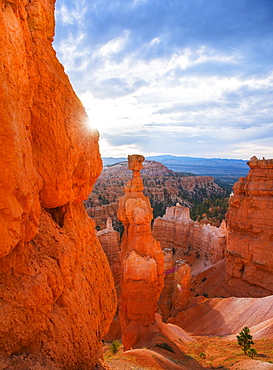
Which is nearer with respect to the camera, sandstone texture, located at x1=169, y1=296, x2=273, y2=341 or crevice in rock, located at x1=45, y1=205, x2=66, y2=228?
crevice in rock, located at x1=45, y1=205, x2=66, y2=228

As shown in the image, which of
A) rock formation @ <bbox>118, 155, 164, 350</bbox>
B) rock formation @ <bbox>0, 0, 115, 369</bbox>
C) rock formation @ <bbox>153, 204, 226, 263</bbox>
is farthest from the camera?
rock formation @ <bbox>153, 204, 226, 263</bbox>

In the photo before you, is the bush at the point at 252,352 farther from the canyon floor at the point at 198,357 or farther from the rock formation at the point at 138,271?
the rock formation at the point at 138,271

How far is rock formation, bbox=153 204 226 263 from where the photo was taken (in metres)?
23.5

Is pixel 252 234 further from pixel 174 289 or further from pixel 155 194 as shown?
pixel 155 194

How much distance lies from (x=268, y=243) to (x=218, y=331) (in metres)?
6.60

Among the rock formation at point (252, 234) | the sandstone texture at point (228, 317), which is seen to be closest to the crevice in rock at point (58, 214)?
the sandstone texture at point (228, 317)

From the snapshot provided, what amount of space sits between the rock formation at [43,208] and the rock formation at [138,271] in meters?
7.10

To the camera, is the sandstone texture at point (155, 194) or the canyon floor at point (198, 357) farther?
the sandstone texture at point (155, 194)

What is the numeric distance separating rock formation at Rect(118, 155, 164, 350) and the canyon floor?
2.06m

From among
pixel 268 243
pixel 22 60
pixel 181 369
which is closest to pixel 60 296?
pixel 22 60

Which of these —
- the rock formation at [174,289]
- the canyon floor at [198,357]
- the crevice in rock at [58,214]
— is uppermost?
the crevice in rock at [58,214]

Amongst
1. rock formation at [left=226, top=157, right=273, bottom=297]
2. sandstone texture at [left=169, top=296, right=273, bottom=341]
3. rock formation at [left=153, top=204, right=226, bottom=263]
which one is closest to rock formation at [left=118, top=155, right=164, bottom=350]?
sandstone texture at [left=169, top=296, right=273, bottom=341]

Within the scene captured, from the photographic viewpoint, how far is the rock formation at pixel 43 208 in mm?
2486

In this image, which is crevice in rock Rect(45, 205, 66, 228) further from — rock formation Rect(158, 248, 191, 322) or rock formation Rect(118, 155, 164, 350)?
rock formation Rect(158, 248, 191, 322)
